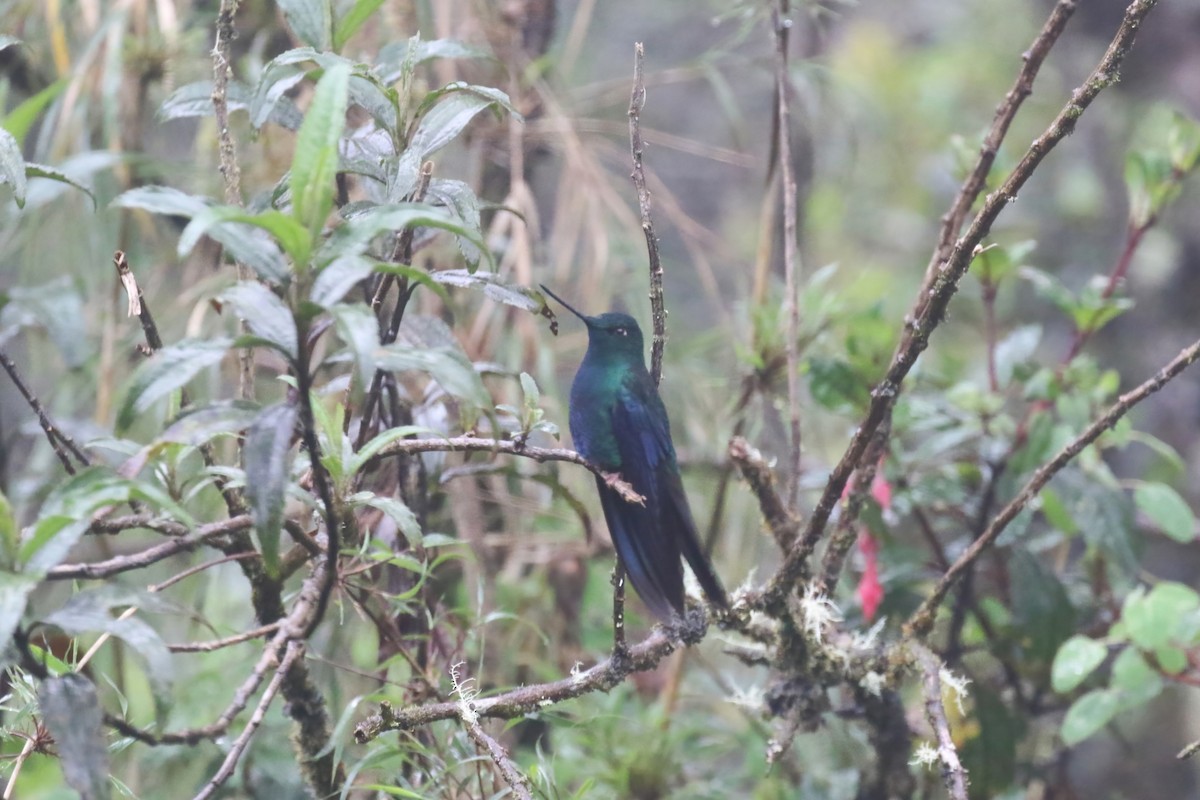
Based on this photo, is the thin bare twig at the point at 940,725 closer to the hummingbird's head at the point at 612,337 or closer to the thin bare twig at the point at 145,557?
the hummingbird's head at the point at 612,337

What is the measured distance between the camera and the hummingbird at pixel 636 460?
169 cm

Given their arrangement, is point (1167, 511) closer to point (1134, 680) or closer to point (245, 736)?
point (1134, 680)

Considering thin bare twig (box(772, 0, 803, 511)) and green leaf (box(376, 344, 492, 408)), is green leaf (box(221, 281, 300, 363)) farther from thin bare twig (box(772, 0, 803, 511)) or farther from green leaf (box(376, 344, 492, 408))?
thin bare twig (box(772, 0, 803, 511))

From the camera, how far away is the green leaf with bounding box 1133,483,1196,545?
2029 mm

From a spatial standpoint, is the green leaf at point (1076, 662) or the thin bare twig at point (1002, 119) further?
the green leaf at point (1076, 662)

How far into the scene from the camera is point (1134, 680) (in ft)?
6.15

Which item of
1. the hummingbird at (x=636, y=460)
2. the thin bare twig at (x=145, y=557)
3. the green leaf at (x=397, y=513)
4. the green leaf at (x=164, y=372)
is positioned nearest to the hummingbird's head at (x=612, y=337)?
the hummingbird at (x=636, y=460)

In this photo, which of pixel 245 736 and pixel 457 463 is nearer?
pixel 245 736

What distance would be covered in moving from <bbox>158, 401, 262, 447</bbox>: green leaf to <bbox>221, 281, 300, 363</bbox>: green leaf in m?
0.09

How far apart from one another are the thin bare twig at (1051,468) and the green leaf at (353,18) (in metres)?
1.06

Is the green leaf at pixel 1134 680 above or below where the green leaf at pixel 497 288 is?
below

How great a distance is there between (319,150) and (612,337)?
1.10 m

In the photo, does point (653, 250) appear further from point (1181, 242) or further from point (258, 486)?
point (1181, 242)

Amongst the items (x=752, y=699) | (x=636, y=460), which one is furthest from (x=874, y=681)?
(x=636, y=460)
